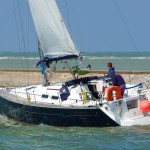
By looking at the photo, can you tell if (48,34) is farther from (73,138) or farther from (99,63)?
(99,63)

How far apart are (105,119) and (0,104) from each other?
6.01 metres

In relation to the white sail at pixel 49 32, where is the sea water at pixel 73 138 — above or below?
below

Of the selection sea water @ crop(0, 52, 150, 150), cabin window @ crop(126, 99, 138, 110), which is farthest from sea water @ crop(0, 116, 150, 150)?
cabin window @ crop(126, 99, 138, 110)

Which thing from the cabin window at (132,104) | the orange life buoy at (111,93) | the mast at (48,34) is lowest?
the cabin window at (132,104)

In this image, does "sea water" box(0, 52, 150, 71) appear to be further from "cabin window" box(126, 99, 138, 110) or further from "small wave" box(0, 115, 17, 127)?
"cabin window" box(126, 99, 138, 110)

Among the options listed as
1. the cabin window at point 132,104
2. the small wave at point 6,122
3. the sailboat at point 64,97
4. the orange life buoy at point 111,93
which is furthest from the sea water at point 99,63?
the cabin window at point 132,104

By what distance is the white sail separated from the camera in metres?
26.5

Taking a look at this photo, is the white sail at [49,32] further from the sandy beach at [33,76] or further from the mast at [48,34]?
the sandy beach at [33,76]

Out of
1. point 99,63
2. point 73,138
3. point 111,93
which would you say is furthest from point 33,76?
point 99,63

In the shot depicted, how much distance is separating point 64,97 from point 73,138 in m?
3.22

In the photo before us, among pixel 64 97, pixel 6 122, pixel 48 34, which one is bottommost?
pixel 6 122

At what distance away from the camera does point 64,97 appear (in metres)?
24.4

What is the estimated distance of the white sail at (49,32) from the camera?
2653 centimetres

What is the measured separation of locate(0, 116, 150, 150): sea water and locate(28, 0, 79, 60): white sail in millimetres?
3813
